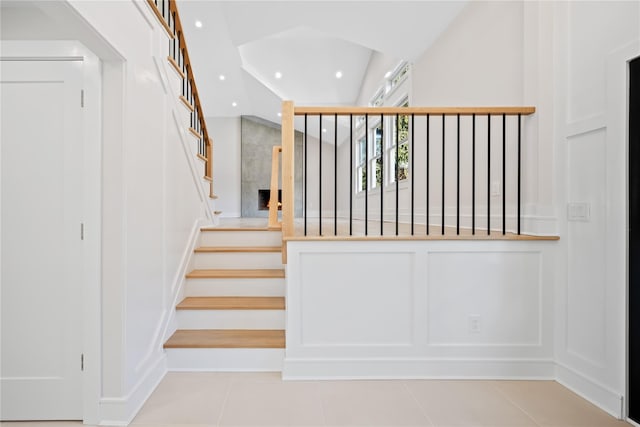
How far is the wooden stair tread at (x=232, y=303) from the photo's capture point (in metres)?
2.59

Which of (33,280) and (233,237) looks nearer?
(33,280)

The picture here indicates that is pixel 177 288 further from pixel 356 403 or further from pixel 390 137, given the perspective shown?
pixel 390 137

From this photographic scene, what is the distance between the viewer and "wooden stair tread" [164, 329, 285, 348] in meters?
2.37

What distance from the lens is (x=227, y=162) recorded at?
34.7 feet

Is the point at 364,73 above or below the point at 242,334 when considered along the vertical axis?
above

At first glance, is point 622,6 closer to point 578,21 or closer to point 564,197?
point 578,21

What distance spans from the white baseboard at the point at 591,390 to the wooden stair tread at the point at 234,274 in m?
2.03

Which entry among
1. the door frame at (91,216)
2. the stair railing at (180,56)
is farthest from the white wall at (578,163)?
the stair railing at (180,56)

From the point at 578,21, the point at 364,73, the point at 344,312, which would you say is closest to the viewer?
the point at 578,21

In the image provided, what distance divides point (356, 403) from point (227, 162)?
947 centimetres

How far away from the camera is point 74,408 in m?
1.83

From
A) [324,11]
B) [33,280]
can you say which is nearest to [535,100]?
[324,11]

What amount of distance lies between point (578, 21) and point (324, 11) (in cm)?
299

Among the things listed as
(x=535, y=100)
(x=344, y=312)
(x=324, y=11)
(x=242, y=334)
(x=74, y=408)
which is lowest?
(x=74, y=408)
